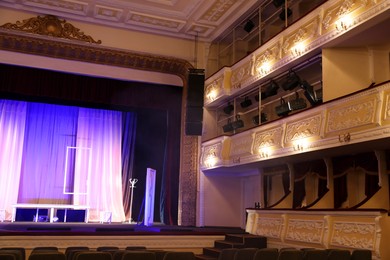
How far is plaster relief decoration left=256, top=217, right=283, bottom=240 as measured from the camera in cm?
846

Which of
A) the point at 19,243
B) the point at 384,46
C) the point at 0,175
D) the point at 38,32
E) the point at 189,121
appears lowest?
the point at 19,243

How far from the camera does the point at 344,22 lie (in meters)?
7.52

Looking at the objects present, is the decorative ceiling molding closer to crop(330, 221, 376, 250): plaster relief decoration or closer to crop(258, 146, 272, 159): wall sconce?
crop(258, 146, 272, 159): wall sconce

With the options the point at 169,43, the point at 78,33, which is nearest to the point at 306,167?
the point at 169,43

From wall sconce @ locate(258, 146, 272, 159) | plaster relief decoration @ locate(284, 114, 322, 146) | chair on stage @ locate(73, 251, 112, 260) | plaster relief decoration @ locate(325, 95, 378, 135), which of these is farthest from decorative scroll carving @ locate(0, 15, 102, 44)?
chair on stage @ locate(73, 251, 112, 260)

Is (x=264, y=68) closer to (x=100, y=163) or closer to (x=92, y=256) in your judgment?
(x=100, y=163)

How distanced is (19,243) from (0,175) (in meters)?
5.32

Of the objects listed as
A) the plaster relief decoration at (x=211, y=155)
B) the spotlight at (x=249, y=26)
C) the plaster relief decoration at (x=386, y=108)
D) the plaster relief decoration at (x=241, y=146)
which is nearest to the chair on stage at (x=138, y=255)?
the plaster relief decoration at (x=386, y=108)

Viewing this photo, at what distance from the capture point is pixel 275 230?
28.2ft

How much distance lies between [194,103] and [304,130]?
455 centimetres

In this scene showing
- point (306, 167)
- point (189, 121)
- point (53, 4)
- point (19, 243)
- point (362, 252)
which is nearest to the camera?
point (362, 252)

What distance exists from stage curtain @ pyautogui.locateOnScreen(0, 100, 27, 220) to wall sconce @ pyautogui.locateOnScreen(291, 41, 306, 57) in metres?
8.04

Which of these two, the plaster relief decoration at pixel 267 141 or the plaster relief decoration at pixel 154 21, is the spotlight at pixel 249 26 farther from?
the plaster relief decoration at pixel 267 141

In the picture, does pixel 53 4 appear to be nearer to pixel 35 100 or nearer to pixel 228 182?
pixel 35 100
